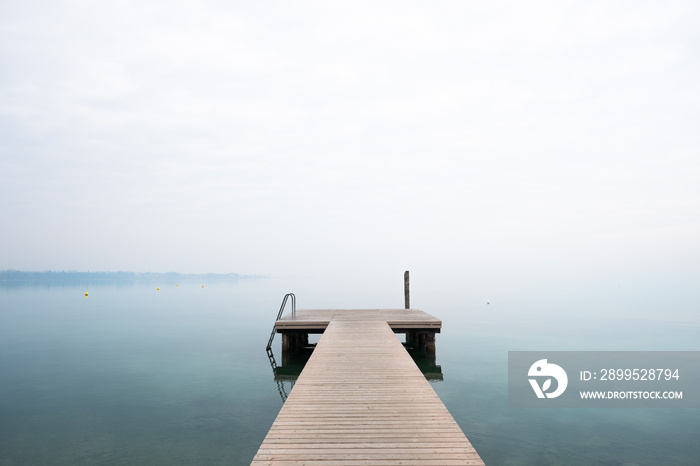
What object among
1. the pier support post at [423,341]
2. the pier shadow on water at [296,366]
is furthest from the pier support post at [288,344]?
the pier support post at [423,341]

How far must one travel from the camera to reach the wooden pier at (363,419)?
4.74 m

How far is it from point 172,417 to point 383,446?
8.61 m

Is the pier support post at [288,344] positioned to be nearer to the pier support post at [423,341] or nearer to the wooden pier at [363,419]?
the pier support post at [423,341]

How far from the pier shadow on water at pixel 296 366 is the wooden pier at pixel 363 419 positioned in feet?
15.7

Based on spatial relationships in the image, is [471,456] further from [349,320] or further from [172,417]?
[349,320]

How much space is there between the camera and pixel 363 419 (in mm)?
5910

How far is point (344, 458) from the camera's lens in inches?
184

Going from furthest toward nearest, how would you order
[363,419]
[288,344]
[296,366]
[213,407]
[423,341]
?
[423,341]
[288,344]
[296,366]
[213,407]
[363,419]

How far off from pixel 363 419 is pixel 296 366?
11674 millimetres

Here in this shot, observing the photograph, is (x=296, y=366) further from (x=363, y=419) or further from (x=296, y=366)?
(x=363, y=419)

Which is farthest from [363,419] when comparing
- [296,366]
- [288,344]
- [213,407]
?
[288,344]

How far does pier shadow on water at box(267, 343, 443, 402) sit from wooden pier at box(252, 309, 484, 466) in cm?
478

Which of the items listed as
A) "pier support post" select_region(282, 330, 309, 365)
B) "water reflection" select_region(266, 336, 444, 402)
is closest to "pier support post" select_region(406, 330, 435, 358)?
"water reflection" select_region(266, 336, 444, 402)

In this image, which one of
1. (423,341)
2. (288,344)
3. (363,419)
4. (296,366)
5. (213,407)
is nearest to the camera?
(363,419)
